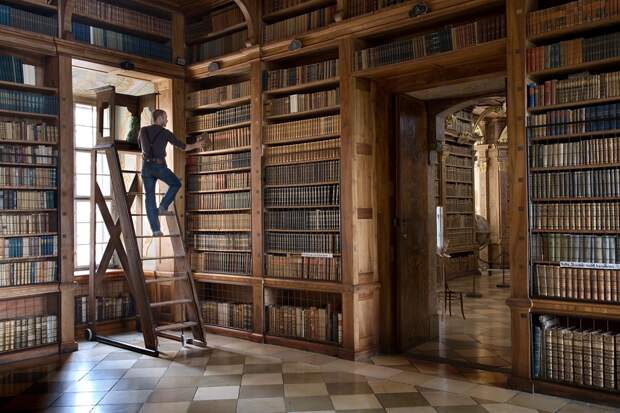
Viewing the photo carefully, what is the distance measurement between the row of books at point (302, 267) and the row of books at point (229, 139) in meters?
1.31

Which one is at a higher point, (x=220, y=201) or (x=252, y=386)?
(x=220, y=201)

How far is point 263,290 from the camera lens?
5.95 m

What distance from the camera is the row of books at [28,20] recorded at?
5340 millimetres

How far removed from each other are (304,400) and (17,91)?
13.4 ft

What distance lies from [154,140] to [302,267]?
200 centimetres

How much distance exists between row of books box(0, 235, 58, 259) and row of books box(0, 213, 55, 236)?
0.24 ft

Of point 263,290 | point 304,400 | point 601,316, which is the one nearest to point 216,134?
point 263,290

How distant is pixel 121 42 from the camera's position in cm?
626

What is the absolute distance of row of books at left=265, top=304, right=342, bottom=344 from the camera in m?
5.43

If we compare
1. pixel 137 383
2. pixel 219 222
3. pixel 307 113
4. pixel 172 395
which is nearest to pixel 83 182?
pixel 219 222

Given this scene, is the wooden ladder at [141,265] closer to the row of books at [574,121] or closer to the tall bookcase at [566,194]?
the tall bookcase at [566,194]

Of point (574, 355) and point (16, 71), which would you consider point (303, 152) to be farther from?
point (574, 355)

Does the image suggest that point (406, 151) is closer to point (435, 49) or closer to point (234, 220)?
point (435, 49)

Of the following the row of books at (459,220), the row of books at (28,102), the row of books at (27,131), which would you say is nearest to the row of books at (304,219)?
the row of books at (27,131)
